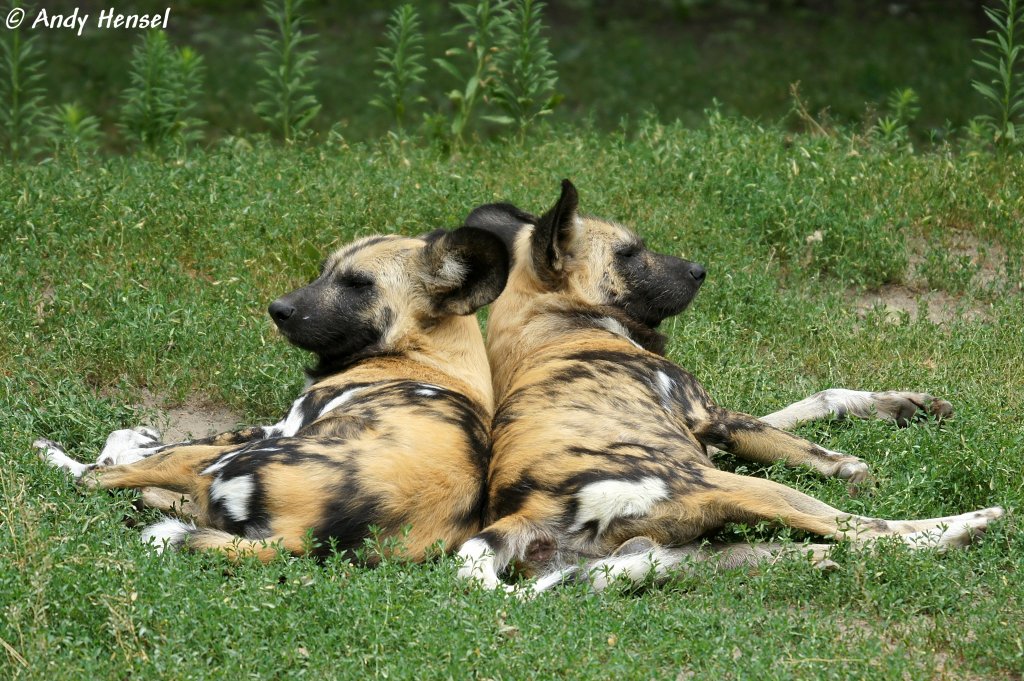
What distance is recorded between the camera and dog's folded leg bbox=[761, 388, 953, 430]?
5469 millimetres

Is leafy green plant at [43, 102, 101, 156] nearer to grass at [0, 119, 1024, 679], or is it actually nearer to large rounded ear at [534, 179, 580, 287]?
grass at [0, 119, 1024, 679]

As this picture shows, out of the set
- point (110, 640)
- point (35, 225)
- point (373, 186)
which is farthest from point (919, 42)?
point (110, 640)

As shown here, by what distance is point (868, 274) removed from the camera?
22.7 feet

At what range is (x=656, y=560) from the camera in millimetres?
4207

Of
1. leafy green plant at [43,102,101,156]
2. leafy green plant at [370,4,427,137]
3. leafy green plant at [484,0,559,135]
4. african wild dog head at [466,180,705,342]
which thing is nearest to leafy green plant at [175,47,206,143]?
leafy green plant at [43,102,101,156]

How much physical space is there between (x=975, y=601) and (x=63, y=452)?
10.7 feet

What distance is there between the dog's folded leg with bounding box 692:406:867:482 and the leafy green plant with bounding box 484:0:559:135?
3231mm

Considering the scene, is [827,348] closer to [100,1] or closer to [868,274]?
[868,274]

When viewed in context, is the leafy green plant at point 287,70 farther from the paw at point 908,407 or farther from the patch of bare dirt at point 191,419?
the paw at point 908,407

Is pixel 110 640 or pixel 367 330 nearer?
pixel 110 640

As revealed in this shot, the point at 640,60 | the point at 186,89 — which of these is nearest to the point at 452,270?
the point at 186,89

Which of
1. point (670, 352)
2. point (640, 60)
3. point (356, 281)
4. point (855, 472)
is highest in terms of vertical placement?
point (356, 281)

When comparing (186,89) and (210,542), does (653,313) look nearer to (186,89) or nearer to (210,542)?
(210,542)

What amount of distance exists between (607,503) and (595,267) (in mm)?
1685
